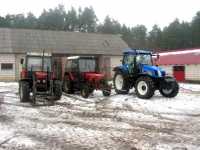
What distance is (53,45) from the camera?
131 ft

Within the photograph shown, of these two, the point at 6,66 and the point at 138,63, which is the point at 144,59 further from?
the point at 6,66

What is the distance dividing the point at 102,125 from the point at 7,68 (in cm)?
2550

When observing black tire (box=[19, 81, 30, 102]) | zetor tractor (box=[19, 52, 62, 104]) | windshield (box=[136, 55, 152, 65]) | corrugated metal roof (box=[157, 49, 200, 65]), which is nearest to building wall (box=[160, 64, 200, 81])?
corrugated metal roof (box=[157, 49, 200, 65])

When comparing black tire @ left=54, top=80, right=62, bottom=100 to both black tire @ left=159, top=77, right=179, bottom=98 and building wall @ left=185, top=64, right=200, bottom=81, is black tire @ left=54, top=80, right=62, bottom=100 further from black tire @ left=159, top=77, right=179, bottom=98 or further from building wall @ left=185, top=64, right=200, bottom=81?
building wall @ left=185, top=64, right=200, bottom=81

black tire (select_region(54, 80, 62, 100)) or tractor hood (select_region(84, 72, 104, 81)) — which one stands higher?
tractor hood (select_region(84, 72, 104, 81))

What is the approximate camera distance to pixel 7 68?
3519 cm

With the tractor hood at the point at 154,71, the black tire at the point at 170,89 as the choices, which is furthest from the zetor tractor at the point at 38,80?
the black tire at the point at 170,89

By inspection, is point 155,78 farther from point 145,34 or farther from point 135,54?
point 145,34

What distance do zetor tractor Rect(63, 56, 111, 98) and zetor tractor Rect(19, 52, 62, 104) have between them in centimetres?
159

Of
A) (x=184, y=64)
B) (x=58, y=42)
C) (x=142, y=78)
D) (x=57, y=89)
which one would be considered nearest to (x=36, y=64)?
(x=57, y=89)

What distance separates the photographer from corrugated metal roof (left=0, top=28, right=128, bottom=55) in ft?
124

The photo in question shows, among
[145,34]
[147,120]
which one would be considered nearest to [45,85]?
[147,120]

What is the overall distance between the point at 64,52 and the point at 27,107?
23.6 metres

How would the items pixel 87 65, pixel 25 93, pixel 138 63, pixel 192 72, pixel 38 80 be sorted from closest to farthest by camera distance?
1. pixel 25 93
2. pixel 38 80
3. pixel 138 63
4. pixel 87 65
5. pixel 192 72
